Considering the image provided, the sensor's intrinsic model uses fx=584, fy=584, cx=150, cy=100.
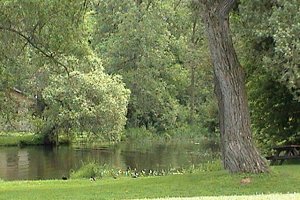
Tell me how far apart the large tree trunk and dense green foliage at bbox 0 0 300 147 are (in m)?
0.85

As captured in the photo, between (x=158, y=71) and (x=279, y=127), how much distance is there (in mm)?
36131

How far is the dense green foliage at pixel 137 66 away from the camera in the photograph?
17.4 metres

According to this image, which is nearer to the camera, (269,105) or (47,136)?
(269,105)

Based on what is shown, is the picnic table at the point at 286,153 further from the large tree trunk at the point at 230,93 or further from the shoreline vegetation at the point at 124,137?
the shoreline vegetation at the point at 124,137

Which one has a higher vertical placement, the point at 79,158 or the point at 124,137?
the point at 124,137

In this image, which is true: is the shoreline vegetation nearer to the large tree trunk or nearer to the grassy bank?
the grassy bank

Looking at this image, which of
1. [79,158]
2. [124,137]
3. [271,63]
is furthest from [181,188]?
[124,137]

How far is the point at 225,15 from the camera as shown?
55.5ft

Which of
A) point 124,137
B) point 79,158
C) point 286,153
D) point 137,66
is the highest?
point 137,66

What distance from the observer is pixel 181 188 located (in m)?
16.5

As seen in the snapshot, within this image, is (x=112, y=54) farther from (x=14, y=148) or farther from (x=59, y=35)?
(x=59, y=35)

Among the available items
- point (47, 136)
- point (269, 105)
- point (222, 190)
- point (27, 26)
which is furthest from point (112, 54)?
point (222, 190)

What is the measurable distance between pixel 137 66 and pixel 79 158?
75.0 feet

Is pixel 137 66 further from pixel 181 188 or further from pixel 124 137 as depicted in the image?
pixel 181 188
